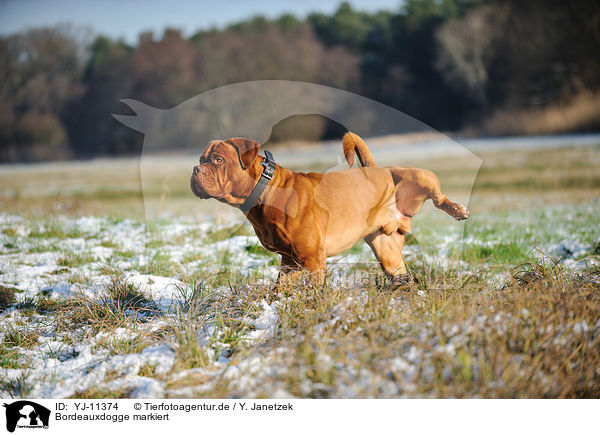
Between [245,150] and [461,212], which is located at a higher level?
[245,150]

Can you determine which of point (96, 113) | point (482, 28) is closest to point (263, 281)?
point (482, 28)

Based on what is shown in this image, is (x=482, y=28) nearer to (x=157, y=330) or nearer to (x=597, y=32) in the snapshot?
(x=597, y=32)

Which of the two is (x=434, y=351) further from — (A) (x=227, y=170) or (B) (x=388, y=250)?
(A) (x=227, y=170)

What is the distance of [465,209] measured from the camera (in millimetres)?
2863

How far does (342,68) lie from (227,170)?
2727 centimetres

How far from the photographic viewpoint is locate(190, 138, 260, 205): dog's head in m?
2.44

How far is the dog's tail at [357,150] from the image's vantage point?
2.78 meters

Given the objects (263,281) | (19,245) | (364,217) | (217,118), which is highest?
(217,118)

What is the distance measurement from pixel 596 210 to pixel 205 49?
25873 mm

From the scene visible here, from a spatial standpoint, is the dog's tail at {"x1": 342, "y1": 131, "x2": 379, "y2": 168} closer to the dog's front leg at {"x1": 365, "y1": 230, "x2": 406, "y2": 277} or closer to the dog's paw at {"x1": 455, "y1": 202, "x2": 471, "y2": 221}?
the dog's front leg at {"x1": 365, "y1": 230, "x2": 406, "y2": 277}

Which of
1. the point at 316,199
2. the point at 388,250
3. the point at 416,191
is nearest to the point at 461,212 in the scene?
the point at 416,191
